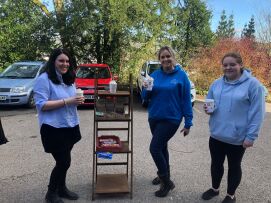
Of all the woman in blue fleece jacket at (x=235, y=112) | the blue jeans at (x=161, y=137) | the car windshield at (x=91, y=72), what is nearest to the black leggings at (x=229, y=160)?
the woman in blue fleece jacket at (x=235, y=112)

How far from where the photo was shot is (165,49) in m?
4.08

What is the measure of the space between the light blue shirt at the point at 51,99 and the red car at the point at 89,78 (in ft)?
23.1

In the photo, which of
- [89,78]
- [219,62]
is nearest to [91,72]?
[89,78]

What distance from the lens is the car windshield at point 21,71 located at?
1133 cm

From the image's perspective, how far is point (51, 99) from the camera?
11.9 feet

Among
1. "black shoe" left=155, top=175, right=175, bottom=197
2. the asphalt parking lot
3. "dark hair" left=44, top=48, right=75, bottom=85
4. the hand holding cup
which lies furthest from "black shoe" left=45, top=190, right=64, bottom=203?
the hand holding cup

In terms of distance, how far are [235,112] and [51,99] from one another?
2054mm

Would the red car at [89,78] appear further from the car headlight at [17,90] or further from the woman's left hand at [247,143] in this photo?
the woman's left hand at [247,143]

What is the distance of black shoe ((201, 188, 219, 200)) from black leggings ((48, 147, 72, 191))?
5.82ft

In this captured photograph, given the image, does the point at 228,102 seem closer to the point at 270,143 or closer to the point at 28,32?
the point at 270,143

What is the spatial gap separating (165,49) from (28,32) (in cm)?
1326

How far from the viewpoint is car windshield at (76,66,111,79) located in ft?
38.4

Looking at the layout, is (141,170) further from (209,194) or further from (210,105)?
(210,105)

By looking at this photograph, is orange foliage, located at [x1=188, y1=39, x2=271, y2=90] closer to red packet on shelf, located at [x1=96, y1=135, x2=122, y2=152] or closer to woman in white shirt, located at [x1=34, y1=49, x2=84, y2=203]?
red packet on shelf, located at [x1=96, y1=135, x2=122, y2=152]
